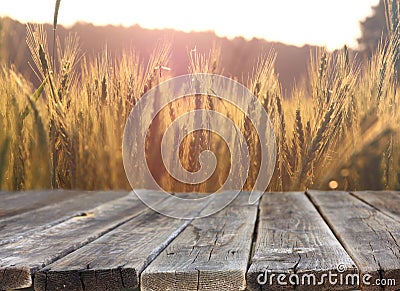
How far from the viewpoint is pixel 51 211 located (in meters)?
1.95

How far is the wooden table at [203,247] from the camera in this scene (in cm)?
108

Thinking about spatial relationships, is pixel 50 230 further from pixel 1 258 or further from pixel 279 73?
pixel 279 73

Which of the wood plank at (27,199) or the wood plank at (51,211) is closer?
the wood plank at (51,211)

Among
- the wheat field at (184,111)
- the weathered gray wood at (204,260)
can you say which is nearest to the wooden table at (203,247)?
the weathered gray wood at (204,260)

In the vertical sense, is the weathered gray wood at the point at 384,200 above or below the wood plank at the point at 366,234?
below

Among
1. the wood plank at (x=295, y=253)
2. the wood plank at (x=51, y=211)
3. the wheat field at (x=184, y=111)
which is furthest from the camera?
the wheat field at (x=184, y=111)

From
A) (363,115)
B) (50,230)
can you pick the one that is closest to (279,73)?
(363,115)

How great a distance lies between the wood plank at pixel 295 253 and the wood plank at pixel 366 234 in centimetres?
3

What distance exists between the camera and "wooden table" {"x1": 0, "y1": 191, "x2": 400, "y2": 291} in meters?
1.08

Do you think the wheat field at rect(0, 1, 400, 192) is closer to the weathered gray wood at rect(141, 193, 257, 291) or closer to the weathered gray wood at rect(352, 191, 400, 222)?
the weathered gray wood at rect(352, 191, 400, 222)

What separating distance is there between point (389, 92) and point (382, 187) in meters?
0.39

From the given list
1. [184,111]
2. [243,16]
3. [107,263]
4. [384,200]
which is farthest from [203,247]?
[243,16]

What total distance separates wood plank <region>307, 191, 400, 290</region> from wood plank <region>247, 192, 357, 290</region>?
3cm

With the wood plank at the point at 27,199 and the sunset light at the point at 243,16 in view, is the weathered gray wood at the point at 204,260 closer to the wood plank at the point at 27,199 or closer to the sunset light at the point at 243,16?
the wood plank at the point at 27,199
